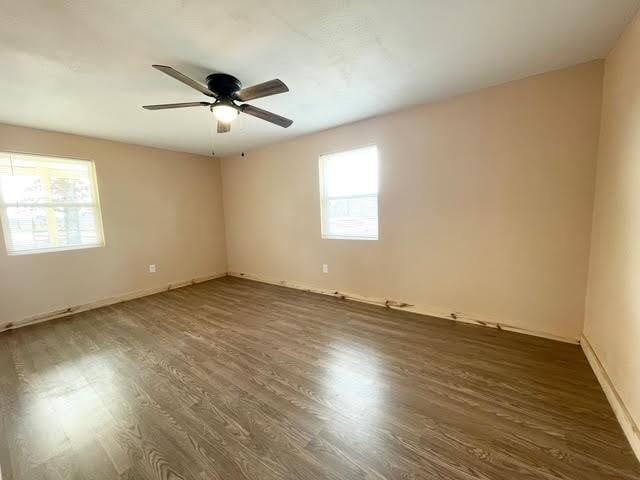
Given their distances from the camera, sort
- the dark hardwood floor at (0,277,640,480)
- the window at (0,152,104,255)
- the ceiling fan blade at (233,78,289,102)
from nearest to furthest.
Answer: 1. the dark hardwood floor at (0,277,640,480)
2. the ceiling fan blade at (233,78,289,102)
3. the window at (0,152,104,255)

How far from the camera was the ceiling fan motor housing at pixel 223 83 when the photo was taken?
2.11m

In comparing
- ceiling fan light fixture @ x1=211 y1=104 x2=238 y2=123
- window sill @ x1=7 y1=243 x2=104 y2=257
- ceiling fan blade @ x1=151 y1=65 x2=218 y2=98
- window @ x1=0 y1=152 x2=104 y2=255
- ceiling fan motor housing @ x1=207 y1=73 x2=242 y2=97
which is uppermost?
ceiling fan motor housing @ x1=207 y1=73 x2=242 y2=97

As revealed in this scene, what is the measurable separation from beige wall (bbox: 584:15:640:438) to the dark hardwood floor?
27cm

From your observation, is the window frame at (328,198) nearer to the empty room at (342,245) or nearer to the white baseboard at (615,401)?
the empty room at (342,245)

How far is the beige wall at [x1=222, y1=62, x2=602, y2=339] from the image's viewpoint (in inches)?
89.2

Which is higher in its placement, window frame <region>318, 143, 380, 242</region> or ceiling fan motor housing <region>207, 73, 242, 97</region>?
ceiling fan motor housing <region>207, 73, 242, 97</region>

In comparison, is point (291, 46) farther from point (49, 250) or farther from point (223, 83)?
point (49, 250)

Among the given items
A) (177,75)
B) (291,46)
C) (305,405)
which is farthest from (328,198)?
(305,405)

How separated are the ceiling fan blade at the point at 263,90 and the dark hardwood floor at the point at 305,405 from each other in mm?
2151

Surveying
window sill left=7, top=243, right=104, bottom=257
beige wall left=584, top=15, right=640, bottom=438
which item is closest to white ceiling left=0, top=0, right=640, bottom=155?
beige wall left=584, top=15, right=640, bottom=438

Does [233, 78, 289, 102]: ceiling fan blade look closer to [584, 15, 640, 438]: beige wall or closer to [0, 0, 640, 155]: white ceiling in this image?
[0, 0, 640, 155]: white ceiling

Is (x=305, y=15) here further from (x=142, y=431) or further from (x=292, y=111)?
(x=142, y=431)

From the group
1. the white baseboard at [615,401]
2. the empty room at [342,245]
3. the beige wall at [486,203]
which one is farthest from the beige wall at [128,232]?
the white baseboard at [615,401]

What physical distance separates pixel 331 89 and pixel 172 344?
293 centimetres
